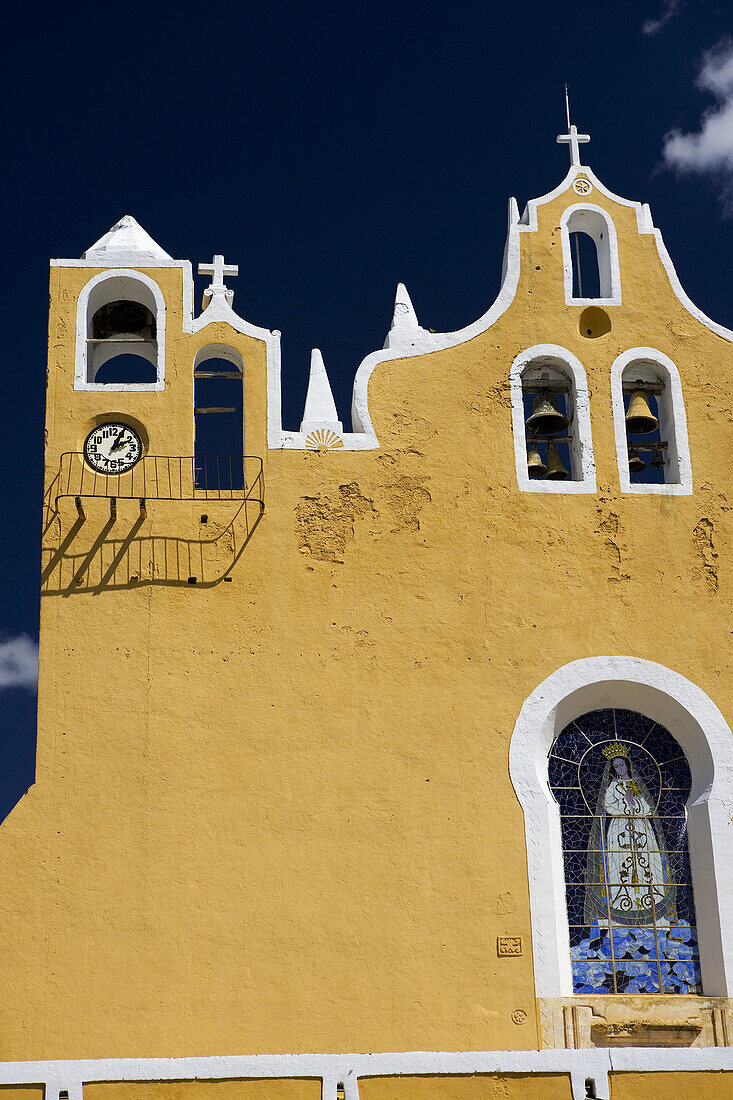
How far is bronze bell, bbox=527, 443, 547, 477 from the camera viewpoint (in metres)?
16.8

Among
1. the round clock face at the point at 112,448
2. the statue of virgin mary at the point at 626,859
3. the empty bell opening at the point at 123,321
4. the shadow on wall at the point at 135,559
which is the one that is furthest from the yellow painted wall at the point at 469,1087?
the empty bell opening at the point at 123,321

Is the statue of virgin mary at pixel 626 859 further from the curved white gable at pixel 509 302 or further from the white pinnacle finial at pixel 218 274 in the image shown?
the white pinnacle finial at pixel 218 274

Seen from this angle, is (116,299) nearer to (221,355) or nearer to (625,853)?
(221,355)

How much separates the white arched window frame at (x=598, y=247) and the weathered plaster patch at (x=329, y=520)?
3340 mm

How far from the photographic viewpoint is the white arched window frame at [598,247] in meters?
17.2

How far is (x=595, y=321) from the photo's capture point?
17156mm

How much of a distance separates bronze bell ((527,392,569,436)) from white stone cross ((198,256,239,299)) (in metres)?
3.51

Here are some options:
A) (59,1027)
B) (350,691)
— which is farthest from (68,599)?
(59,1027)

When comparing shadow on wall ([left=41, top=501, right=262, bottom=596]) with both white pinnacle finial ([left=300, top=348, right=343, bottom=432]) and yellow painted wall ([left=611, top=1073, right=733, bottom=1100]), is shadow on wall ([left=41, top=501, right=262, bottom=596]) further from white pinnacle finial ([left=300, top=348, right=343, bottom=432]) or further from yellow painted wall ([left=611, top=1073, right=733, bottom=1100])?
yellow painted wall ([left=611, top=1073, right=733, bottom=1100])

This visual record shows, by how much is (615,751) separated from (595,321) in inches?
185

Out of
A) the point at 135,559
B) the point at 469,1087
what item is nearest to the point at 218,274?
the point at 135,559

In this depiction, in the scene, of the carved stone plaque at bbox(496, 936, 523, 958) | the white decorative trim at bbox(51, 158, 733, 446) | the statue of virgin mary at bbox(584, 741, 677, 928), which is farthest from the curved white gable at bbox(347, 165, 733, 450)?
the carved stone plaque at bbox(496, 936, 523, 958)

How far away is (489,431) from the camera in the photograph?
16.5m

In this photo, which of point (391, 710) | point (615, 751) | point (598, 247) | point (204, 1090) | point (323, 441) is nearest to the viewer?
point (204, 1090)
